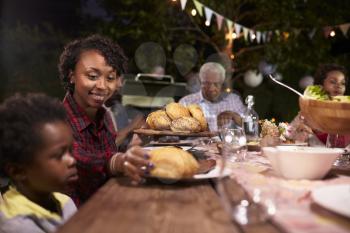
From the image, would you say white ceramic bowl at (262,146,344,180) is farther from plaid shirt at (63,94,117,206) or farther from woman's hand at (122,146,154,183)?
plaid shirt at (63,94,117,206)

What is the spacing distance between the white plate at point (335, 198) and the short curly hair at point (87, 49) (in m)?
1.45

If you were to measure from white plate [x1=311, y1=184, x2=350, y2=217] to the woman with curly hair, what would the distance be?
100cm

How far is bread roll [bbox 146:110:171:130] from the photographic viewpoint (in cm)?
243

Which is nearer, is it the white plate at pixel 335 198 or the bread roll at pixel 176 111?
the white plate at pixel 335 198

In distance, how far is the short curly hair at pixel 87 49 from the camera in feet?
7.47

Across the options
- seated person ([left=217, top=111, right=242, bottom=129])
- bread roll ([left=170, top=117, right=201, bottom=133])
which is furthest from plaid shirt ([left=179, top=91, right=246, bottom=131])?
bread roll ([left=170, top=117, right=201, bottom=133])

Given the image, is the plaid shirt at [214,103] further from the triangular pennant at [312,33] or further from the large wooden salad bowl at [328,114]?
the large wooden salad bowl at [328,114]

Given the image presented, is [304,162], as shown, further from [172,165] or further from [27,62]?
[27,62]

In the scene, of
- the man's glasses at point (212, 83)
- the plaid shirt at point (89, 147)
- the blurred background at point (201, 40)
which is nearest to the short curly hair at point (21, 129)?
the plaid shirt at point (89, 147)

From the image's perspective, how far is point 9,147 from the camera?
139cm

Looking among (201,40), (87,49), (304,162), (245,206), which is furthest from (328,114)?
(201,40)

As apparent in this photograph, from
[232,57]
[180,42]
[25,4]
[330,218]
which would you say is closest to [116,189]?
[330,218]

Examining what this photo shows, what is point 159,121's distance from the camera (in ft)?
8.06

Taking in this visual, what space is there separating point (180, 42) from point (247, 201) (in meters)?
9.93
